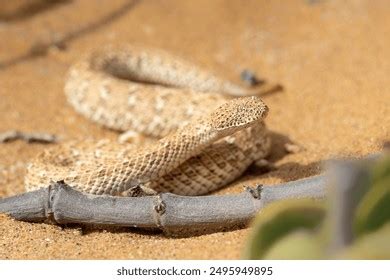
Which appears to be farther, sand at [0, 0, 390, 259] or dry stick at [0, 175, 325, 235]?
sand at [0, 0, 390, 259]

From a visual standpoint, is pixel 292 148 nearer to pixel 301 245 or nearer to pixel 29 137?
pixel 29 137

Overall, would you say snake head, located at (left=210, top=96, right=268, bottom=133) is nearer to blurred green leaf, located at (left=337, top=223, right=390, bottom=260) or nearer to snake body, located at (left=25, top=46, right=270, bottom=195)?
snake body, located at (left=25, top=46, right=270, bottom=195)

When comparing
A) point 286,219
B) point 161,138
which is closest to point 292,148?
point 161,138

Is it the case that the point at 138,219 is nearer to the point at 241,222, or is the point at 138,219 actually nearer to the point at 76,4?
the point at 241,222

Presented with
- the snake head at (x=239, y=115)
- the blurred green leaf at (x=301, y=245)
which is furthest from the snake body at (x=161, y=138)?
the blurred green leaf at (x=301, y=245)

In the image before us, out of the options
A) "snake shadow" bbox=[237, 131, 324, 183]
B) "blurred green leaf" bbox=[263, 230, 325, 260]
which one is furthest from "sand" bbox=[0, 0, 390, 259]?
"blurred green leaf" bbox=[263, 230, 325, 260]

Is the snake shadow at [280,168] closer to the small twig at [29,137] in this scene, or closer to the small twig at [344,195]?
the small twig at [29,137]
